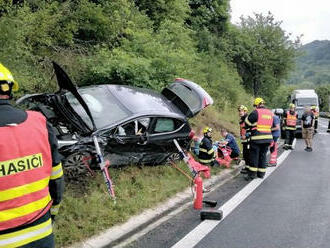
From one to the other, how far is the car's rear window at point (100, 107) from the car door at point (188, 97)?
1420 millimetres

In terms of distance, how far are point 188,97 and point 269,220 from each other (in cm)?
292

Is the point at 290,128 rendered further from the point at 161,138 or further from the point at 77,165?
the point at 77,165

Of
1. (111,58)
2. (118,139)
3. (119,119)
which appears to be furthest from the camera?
(111,58)

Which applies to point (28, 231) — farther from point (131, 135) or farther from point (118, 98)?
point (118, 98)

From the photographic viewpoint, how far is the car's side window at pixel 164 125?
6875 mm

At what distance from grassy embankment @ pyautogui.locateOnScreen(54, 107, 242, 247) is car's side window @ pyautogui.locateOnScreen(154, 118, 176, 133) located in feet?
2.40

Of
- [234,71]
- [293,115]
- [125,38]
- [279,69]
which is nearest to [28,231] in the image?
[125,38]

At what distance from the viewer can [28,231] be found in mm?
2285

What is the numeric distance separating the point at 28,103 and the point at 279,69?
1089 inches

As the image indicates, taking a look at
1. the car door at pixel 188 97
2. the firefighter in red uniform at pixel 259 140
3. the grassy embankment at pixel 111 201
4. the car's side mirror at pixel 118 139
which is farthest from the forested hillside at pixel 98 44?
the firefighter in red uniform at pixel 259 140

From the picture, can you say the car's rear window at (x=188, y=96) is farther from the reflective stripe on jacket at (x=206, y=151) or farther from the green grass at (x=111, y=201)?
the green grass at (x=111, y=201)

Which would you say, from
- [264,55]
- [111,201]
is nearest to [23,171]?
[111,201]

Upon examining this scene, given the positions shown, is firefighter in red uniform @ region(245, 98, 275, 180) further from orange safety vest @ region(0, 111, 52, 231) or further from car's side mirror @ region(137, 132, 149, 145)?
orange safety vest @ region(0, 111, 52, 231)

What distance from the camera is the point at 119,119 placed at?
20.6 ft
